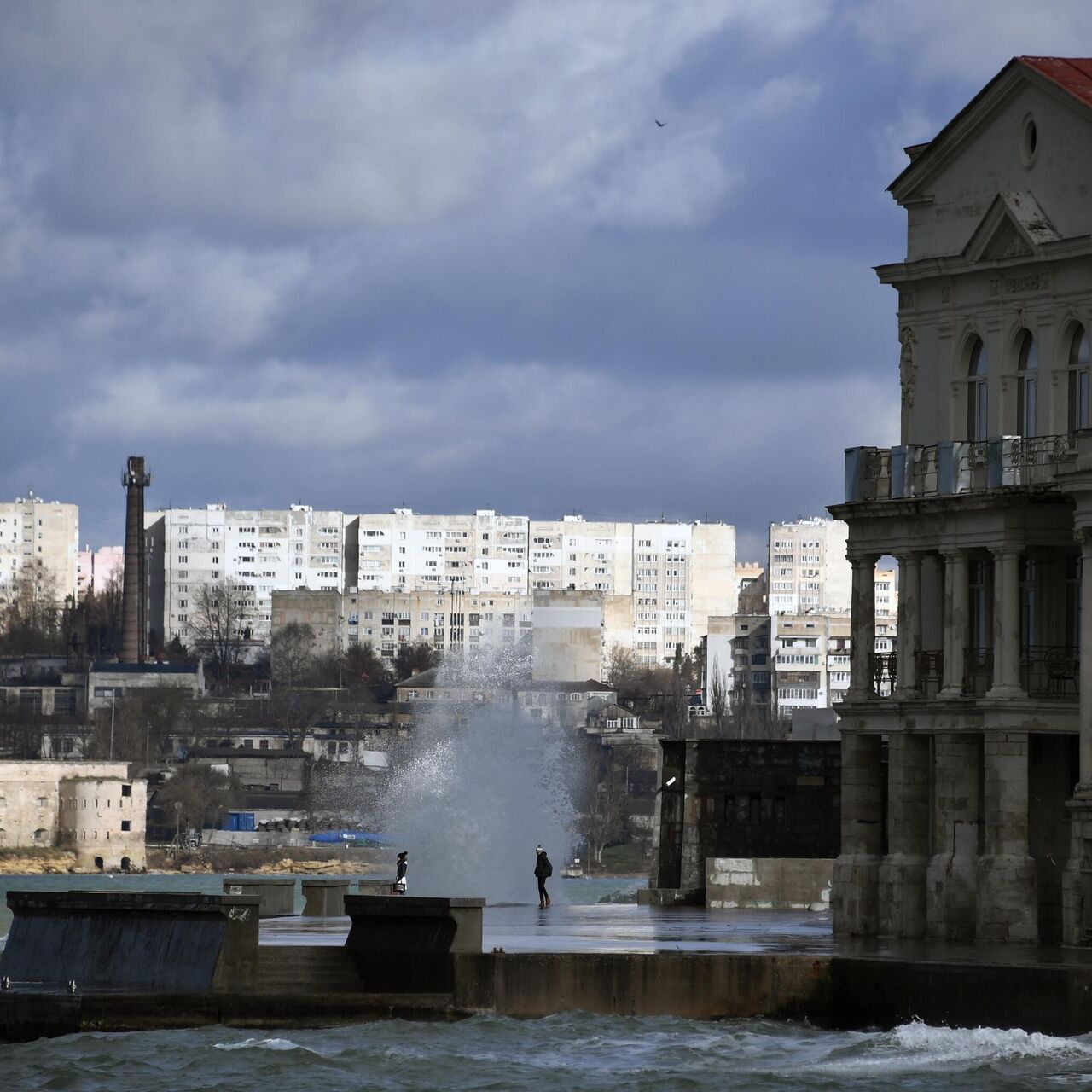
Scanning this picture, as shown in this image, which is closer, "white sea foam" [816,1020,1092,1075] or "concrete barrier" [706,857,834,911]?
"white sea foam" [816,1020,1092,1075]

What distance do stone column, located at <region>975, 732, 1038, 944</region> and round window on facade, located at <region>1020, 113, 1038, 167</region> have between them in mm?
8046

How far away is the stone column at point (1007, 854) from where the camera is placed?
39.2 meters

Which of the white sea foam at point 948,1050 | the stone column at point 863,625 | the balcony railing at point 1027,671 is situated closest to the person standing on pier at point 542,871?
the stone column at point 863,625

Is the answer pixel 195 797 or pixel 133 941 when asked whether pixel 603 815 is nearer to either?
pixel 195 797

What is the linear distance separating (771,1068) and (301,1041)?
18.0 feet

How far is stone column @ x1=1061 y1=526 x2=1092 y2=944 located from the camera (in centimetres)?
3778

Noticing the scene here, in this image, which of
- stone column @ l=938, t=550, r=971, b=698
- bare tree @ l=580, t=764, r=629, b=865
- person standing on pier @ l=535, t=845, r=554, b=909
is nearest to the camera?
stone column @ l=938, t=550, r=971, b=698

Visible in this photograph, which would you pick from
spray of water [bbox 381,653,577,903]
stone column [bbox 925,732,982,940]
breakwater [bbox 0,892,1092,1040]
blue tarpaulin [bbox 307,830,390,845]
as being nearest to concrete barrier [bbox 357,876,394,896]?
stone column [bbox 925,732,982,940]

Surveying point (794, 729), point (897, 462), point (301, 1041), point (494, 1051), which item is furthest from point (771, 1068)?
point (794, 729)

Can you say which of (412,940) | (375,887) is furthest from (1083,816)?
(375,887)

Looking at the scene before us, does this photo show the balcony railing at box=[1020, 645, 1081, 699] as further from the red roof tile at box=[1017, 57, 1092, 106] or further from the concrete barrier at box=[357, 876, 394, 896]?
the concrete barrier at box=[357, 876, 394, 896]

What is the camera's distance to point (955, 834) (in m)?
40.3

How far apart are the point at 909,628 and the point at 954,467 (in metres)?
2.51

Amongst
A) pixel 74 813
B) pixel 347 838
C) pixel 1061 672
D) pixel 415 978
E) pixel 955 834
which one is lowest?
pixel 347 838
